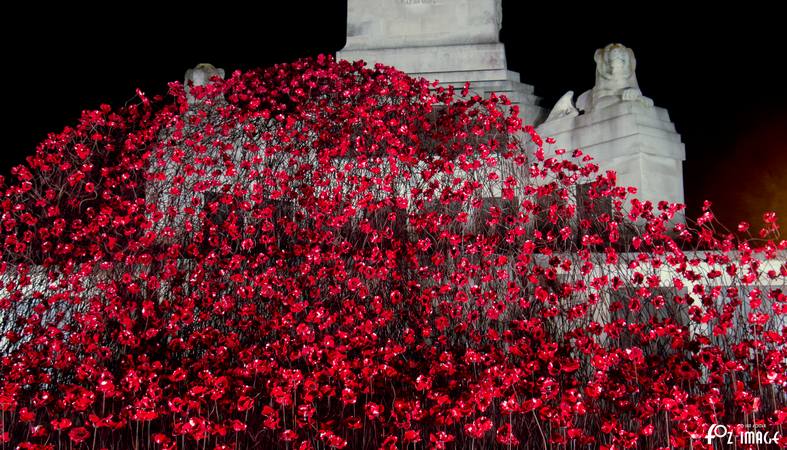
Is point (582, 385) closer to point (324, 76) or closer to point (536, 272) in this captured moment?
point (536, 272)

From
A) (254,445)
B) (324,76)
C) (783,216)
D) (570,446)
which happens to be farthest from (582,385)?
(783,216)

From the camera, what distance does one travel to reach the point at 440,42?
27.5ft

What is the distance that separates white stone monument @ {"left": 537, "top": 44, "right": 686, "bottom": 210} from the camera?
6949 millimetres

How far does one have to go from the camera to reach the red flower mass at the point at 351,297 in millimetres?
3693

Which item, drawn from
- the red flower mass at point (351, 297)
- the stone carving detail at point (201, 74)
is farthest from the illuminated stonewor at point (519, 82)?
the stone carving detail at point (201, 74)

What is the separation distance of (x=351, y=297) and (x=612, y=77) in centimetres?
416

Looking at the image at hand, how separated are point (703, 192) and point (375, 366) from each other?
1913 cm

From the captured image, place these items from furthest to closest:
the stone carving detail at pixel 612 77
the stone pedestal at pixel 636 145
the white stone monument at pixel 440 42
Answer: the white stone monument at pixel 440 42, the stone carving detail at pixel 612 77, the stone pedestal at pixel 636 145

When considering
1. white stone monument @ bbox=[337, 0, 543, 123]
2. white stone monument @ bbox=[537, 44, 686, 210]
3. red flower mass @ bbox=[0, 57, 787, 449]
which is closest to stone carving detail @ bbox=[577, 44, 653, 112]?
white stone monument @ bbox=[537, 44, 686, 210]

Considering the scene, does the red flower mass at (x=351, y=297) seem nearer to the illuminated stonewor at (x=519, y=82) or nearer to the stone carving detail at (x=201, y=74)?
the illuminated stonewor at (x=519, y=82)

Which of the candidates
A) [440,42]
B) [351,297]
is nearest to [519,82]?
[440,42]

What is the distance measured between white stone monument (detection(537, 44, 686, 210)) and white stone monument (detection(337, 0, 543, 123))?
607mm

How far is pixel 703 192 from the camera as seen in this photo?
68.6ft

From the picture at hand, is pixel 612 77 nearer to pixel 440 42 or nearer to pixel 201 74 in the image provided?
pixel 440 42
